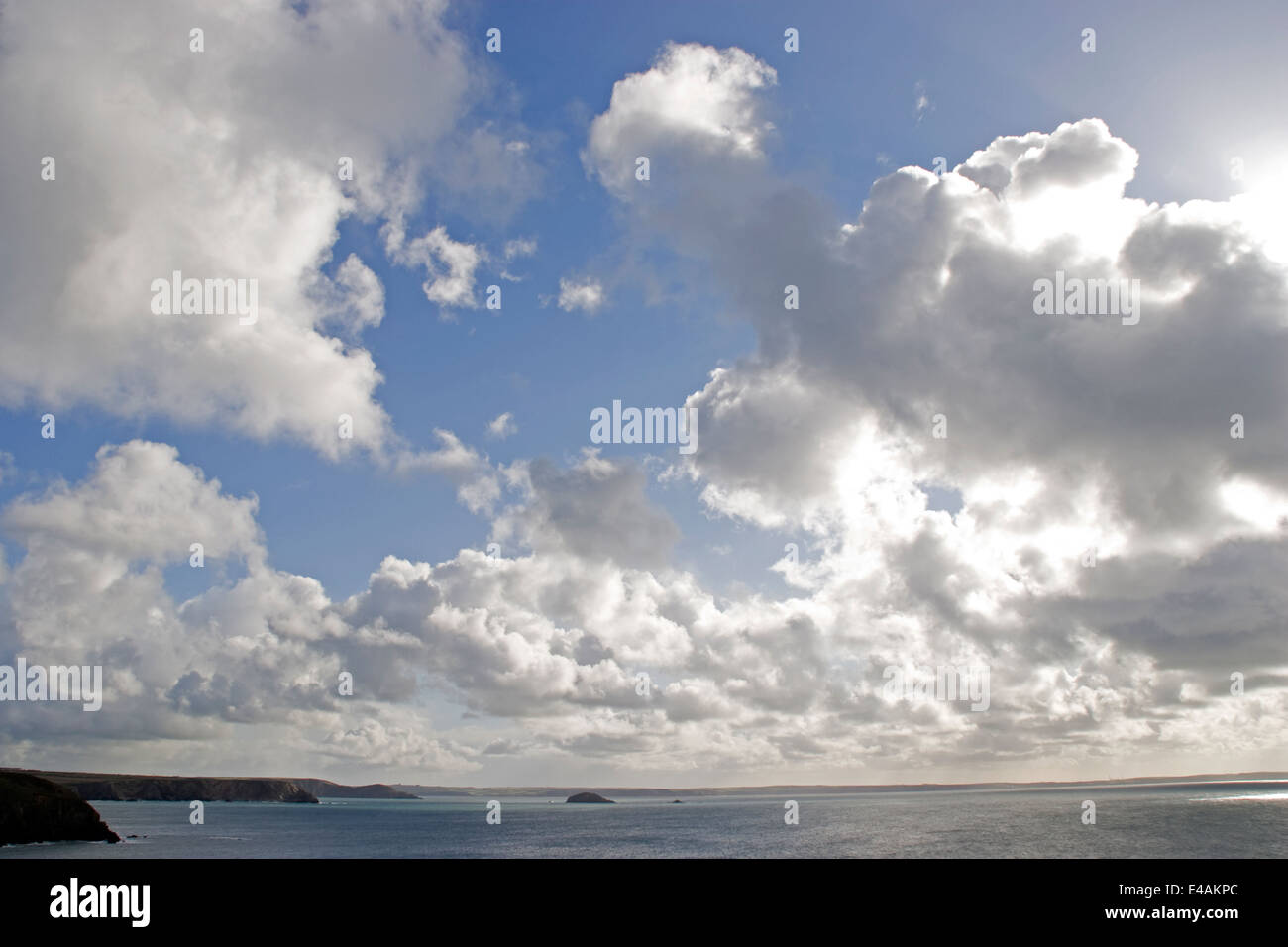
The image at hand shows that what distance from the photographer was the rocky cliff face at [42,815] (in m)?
115

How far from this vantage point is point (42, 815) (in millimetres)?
118750

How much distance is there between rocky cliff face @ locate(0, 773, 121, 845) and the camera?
11525 cm

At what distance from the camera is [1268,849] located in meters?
110
